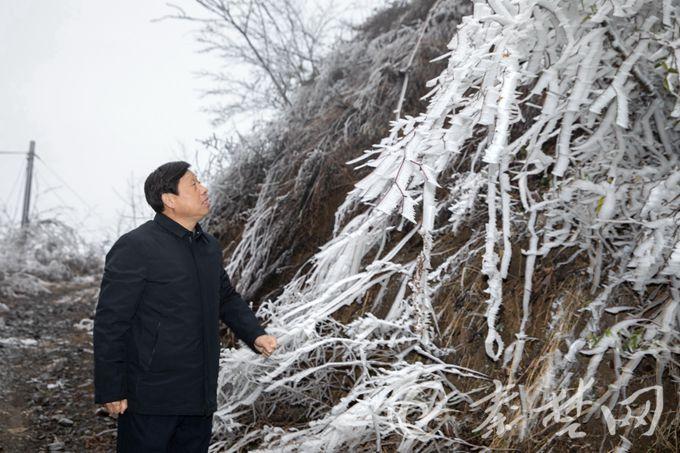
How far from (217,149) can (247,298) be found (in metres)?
2.16

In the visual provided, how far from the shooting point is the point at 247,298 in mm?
4816

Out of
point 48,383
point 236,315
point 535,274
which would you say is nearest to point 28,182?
point 48,383

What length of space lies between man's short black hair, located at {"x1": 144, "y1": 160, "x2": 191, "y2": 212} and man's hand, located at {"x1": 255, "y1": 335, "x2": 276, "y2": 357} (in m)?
0.78

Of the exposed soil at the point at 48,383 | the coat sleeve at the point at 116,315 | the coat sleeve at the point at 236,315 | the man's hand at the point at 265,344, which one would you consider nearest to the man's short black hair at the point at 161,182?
the coat sleeve at the point at 116,315

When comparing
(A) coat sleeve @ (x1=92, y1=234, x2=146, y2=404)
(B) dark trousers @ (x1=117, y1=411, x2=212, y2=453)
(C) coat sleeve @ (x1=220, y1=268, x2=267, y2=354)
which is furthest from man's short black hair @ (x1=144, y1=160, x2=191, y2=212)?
(B) dark trousers @ (x1=117, y1=411, x2=212, y2=453)

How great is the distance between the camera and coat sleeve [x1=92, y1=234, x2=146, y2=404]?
232 cm

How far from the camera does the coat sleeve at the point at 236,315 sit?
9.53ft

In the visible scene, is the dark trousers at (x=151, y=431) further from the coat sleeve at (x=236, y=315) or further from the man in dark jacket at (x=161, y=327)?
the coat sleeve at (x=236, y=315)

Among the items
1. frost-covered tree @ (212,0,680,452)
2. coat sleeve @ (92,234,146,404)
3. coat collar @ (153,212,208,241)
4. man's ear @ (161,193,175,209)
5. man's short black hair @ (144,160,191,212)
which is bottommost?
frost-covered tree @ (212,0,680,452)

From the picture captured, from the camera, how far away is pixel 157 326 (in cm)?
245

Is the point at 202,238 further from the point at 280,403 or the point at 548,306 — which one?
the point at 548,306

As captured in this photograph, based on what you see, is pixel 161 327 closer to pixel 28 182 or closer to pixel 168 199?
pixel 168 199

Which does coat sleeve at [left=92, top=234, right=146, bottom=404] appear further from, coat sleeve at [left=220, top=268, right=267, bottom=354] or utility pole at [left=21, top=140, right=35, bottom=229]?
utility pole at [left=21, top=140, right=35, bottom=229]

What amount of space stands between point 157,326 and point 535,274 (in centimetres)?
197
